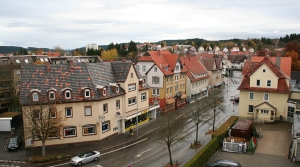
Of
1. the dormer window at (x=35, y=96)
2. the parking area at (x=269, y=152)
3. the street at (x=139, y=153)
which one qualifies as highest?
the dormer window at (x=35, y=96)

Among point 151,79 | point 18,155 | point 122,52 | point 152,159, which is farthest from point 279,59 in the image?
point 122,52

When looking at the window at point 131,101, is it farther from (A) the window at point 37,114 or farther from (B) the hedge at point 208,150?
(B) the hedge at point 208,150

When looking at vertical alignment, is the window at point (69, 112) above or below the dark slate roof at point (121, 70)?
below

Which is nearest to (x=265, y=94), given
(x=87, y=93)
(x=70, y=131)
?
(x=87, y=93)

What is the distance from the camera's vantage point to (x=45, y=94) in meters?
35.9

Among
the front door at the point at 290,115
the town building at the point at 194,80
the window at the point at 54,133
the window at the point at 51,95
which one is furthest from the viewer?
the town building at the point at 194,80

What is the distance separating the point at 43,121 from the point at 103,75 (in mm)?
13325

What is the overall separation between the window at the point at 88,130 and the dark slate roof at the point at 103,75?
4537 mm

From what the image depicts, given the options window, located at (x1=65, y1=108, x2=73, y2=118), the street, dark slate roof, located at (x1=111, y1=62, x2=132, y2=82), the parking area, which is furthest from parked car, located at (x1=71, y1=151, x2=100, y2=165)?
dark slate roof, located at (x1=111, y1=62, x2=132, y2=82)

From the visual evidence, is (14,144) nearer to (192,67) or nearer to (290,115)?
(290,115)

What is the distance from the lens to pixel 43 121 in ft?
103

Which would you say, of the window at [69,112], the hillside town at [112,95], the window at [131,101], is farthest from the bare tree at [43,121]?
the window at [131,101]

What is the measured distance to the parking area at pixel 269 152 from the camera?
29.4 meters

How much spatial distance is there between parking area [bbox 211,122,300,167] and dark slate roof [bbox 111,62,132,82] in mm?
19493
